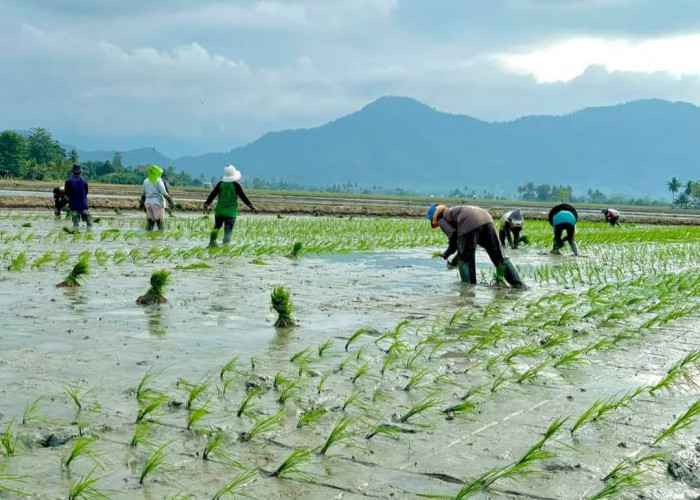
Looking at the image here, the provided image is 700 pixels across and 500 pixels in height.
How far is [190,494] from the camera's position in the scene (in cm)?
254

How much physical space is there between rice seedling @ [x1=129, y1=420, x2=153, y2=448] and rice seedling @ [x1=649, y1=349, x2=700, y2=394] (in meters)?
2.76

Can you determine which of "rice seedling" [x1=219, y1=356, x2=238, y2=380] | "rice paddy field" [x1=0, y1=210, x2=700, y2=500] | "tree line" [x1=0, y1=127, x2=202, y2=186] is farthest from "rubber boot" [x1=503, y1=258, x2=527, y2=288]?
"tree line" [x1=0, y1=127, x2=202, y2=186]

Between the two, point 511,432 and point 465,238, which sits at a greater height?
point 465,238

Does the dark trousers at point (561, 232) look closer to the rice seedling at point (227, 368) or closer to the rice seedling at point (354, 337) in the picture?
the rice seedling at point (354, 337)

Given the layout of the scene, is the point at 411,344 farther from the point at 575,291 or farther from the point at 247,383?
the point at 575,291

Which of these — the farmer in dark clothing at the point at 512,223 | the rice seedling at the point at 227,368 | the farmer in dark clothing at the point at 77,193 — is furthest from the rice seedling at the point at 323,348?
the farmer in dark clothing at the point at 77,193

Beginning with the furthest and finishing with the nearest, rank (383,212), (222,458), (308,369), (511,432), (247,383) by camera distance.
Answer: (383,212) → (308,369) → (247,383) → (511,432) → (222,458)

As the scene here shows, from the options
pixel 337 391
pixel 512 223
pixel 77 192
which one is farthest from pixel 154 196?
→ pixel 337 391

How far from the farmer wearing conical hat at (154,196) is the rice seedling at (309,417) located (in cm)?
1010

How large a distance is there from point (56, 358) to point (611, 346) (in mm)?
3857

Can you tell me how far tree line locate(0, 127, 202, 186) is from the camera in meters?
70.5

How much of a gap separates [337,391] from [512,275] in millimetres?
5401

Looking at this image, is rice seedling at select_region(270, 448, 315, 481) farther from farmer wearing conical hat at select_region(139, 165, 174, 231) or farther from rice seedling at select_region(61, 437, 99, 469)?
farmer wearing conical hat at select_region(139, 165, 174, 231)

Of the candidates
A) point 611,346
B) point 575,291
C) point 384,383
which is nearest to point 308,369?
point 384,383
